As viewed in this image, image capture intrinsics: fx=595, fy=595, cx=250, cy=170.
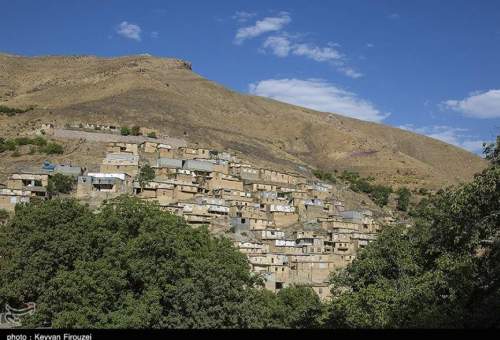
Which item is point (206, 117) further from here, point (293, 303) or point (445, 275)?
point (445, 275)

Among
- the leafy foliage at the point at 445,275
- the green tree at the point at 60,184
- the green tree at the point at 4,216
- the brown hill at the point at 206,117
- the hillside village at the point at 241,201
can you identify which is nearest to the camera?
the leafy foliage at the point at 445,275

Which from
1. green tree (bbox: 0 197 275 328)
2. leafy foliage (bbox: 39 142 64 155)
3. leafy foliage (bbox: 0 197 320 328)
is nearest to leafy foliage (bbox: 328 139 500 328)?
leafy foliage (bbox: 0 197 320 328)

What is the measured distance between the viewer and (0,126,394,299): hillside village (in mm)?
42562

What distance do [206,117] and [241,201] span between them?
191 feet

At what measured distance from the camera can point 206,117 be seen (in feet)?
359

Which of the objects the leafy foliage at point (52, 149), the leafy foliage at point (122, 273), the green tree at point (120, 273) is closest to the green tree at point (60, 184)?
the leafy foliage at point (52, 149)

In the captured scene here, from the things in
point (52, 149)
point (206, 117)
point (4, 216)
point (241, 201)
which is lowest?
point (4, 216)

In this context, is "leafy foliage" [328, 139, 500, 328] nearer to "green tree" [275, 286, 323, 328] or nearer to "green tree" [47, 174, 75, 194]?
"green tree" [275, 286, 323, 328]

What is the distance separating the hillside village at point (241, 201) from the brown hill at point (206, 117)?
61.8 feet

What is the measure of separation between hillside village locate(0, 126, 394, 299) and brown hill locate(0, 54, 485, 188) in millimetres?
18847

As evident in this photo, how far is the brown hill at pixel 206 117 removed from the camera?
90.6 meters

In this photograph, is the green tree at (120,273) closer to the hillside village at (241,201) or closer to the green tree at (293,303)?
the green tree at (293,303)

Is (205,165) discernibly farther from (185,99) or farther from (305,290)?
(185,99)

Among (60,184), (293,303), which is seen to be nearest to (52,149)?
(60,184)
